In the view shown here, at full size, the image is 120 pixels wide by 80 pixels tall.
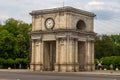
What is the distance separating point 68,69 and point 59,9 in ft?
33.5

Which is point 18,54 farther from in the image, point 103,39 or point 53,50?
point 103,39

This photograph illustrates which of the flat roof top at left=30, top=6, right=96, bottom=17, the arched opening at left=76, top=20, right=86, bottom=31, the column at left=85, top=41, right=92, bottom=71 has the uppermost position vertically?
the flat roof top at left=30, top=6, right=96, bottom=17

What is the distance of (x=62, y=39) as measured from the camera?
201ft

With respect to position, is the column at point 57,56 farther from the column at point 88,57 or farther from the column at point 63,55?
the column at point 88,57

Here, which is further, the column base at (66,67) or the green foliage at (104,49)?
the green foliage at (104,49)

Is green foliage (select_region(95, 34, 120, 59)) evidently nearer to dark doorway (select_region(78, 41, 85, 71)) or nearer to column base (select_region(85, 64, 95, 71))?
column base (select_region(85, 64, 95, 71))

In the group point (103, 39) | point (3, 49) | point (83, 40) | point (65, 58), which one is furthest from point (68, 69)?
point (103, 39)

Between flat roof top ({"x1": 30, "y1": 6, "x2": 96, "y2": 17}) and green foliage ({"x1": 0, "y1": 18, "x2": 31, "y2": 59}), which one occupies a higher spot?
flat roof top ({"x1": 30, "y1": 6, "x2": 96, "y2": 17})

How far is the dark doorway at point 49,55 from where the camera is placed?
213ft

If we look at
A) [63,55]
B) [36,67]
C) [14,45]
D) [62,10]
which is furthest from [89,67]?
[14,45]

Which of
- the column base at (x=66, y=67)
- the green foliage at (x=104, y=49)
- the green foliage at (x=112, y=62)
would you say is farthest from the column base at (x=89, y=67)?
the green foliage at (x=104, y=49)

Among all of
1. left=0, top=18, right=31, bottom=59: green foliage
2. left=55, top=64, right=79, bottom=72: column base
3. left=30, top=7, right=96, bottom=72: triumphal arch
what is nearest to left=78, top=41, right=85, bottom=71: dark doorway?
left=30, top=7, right=96, bottom=72: triumphal arch

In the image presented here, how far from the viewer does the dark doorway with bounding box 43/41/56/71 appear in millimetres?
65000

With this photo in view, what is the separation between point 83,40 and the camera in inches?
2534
